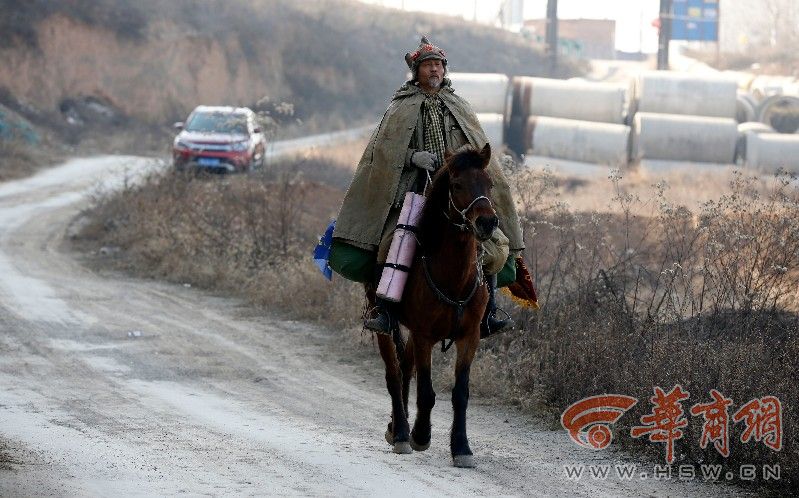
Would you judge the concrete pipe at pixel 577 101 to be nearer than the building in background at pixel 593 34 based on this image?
Yes

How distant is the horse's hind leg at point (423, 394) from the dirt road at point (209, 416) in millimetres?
129

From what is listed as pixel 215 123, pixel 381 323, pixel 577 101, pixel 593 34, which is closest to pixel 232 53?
pixel 577 101

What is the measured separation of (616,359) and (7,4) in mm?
42145

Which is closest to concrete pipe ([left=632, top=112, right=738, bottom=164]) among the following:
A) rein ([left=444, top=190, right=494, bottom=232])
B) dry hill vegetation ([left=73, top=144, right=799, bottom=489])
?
dry hill vegetation ([left=73, top=144, right=799, bottom=489])

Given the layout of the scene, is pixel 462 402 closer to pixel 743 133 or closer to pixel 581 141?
→ pixel 581 141

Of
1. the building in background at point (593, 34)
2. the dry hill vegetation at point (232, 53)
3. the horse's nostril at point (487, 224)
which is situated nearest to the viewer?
the horse's nostril at point (487, 224)

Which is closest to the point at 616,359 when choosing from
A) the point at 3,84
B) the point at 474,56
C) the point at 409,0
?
the point at 3,84

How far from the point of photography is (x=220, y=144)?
25.6 m

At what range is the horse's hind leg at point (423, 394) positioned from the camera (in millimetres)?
7602

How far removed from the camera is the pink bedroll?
763cm

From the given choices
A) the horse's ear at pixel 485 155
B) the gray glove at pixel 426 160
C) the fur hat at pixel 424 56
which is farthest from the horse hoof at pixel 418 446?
the fur hat at pixel 424 56

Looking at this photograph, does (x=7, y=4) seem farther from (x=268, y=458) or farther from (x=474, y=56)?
(x=268, y=458)

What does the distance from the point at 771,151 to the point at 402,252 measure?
22005 mm

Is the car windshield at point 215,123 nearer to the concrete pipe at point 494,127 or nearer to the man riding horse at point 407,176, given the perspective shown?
the concrete pipe at point 494,127
